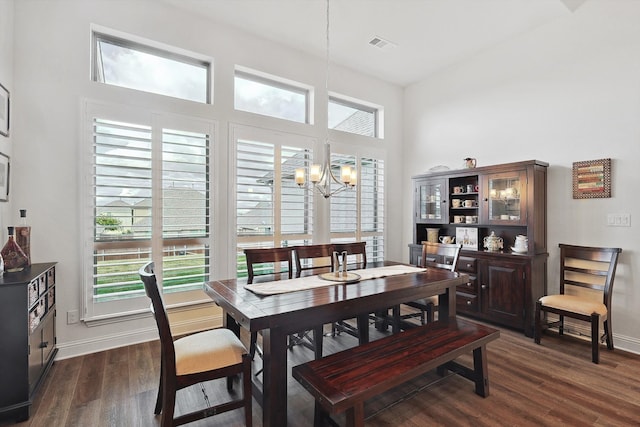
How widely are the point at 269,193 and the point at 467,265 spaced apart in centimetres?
267

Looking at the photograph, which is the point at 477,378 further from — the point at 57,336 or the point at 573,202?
the point at 57,336

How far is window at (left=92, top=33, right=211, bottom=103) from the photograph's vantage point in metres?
3.21

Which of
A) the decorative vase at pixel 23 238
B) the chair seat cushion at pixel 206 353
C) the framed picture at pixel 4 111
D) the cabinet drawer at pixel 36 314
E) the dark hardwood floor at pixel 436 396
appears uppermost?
the framed picture at pixel 4 111

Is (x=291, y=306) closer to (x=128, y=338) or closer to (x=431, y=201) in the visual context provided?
(x=128, y=338)

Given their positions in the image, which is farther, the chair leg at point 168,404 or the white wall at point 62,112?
the white wall at point 62,112

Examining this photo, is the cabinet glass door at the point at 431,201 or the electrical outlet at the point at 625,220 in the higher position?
the cabinet glass door at the point at 431,201

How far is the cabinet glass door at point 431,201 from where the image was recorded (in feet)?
14.4

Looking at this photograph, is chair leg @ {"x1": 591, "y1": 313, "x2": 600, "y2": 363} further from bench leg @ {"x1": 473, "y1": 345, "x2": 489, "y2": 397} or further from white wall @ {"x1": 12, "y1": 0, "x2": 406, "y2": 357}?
white wall @ {"x1": 12, "y1": 0, "x2": 406, "y2": 357}

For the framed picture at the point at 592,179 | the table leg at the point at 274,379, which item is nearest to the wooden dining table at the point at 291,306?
the table leg at the point at 274,379

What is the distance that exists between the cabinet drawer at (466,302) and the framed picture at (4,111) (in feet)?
16.1

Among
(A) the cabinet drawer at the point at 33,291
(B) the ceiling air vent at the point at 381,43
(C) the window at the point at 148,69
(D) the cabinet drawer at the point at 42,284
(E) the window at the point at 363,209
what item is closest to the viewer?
(A) the cabinet drawer at the point at 33,291

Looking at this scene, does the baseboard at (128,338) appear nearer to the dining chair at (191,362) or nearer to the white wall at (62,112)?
the white wall at (62,112)

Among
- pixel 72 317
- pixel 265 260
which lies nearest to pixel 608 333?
pixel 265 260

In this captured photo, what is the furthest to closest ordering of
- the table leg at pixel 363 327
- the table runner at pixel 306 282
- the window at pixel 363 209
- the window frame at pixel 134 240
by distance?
the window at pixel 363 209
the window frame at pixel 134 240
the table leg at pixel 363 327
the table runner at pixel 306 282
